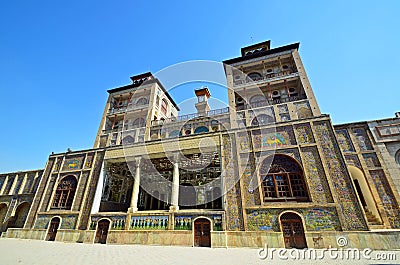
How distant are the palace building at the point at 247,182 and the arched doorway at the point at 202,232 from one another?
0.20 feet

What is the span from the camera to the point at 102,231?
1362 cm

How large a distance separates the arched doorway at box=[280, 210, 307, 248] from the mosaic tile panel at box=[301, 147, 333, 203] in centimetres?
167

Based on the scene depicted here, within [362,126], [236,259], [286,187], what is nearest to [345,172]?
[286,187]

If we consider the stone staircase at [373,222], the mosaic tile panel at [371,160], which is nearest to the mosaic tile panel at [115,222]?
the stone staircase at [373,222]

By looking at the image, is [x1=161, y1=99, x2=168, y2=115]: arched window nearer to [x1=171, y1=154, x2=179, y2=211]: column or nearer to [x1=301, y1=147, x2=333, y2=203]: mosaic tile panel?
[x1=171, y1=154, x2=179, y2=211]: column

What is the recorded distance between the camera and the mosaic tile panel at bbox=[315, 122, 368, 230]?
9.91 meters

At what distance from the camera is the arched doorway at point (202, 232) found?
1136cm

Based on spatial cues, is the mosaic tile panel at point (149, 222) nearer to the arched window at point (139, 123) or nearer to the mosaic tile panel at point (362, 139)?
the arched window at point (139, 123)

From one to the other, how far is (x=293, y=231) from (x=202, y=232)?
5.20 m

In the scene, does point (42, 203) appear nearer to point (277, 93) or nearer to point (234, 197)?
point (234, 197)

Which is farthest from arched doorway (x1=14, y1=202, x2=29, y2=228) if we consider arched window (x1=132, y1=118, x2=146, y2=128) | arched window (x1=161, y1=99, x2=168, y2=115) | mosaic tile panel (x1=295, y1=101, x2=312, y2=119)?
mosaic tile panel (x1=295, y1=101, x2=312, y2=119)

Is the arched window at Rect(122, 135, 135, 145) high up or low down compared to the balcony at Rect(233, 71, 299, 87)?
down

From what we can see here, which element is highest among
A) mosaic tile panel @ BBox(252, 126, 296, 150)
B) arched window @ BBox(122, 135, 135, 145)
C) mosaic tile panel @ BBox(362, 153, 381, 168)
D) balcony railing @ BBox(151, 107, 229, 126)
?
balcony railing @ BBox(151, 107, 229, 126)

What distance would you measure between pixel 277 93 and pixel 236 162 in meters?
13.4
